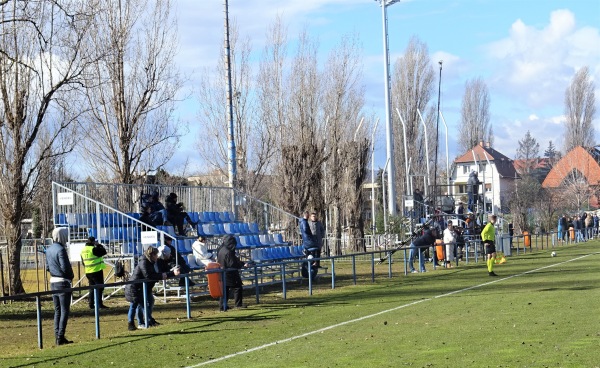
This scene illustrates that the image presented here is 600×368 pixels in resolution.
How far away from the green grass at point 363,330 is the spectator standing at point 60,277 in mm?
476

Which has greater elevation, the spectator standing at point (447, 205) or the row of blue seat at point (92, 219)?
the spectator standing at point (447, 205)

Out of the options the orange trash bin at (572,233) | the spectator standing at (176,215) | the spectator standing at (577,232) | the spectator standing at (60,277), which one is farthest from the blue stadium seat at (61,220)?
the spectator standing at (577,232)

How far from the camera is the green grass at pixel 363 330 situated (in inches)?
485

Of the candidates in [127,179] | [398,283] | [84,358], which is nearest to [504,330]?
[84,358]

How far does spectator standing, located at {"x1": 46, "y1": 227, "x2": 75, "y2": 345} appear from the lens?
52.1ft

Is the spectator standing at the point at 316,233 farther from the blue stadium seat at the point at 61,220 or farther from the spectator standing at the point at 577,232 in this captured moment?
the spectator standing at the point at 577,232

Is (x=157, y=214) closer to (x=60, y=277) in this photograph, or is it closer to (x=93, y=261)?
(x=93, y=261)

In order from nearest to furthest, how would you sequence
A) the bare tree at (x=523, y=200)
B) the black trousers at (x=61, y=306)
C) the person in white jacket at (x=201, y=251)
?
the black trousers at (x=61, y=306), the person in white jacket at (x=201, y=251), the bare tree at (x=523, y=200)

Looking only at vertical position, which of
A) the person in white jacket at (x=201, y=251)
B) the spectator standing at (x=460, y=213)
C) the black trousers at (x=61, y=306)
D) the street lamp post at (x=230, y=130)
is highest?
the street lamp post at (x=230, y=130)

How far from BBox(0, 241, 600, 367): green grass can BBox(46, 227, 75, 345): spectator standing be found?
48cm

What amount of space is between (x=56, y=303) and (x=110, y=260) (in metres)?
10.5

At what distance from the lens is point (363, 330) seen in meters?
15.6

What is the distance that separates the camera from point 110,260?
2634cm

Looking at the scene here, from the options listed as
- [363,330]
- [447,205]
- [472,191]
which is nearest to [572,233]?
[472,191]
